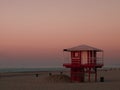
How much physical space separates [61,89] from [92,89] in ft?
9.41

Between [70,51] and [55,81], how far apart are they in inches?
167

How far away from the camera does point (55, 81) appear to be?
4584cm

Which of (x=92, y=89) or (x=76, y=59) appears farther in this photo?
(x=76, y=59)

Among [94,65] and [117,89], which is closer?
[117,89]

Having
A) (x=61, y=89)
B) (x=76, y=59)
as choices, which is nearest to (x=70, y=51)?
(x=76, y=59)

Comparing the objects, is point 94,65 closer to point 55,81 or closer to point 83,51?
point 83,51

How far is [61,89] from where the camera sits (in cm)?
3362

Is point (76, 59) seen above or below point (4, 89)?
above

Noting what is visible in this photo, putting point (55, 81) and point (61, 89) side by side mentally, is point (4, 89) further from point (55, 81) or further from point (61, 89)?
point (55, 81)

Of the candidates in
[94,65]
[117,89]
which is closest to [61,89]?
[117,89]

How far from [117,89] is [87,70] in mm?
13660

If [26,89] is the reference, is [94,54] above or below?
above

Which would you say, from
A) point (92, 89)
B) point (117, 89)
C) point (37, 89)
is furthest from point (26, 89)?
point (117, 89)

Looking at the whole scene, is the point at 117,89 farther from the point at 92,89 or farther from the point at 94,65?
the point at 94,65
